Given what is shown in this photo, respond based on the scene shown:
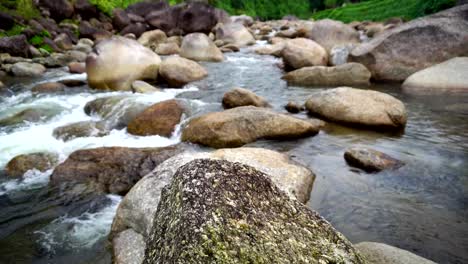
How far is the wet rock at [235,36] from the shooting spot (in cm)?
2556

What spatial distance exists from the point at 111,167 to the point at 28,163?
5.48ft

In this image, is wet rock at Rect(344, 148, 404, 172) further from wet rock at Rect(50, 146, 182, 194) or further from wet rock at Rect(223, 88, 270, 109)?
wet rock at Rect(223, 88, 270, 109)

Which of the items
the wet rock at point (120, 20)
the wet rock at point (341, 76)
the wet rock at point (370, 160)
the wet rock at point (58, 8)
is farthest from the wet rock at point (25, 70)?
the wet rock at point (120, 20)

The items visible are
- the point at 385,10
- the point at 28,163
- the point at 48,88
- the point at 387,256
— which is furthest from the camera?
the point at 385,10

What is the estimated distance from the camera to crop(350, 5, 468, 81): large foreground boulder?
11.9 meters

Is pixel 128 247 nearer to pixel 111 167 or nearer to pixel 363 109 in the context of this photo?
pixel 111 167

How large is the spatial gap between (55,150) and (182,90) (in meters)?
5.22

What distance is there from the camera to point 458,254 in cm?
379

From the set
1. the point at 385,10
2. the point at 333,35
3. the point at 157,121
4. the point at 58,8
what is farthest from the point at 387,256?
the point at 385,10

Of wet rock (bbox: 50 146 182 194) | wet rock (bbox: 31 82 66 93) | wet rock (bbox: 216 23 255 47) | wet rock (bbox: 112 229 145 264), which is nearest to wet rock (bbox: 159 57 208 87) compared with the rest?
wet rock (bbox: 31 82 66 93)

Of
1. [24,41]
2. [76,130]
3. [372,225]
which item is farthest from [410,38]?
[24,41]

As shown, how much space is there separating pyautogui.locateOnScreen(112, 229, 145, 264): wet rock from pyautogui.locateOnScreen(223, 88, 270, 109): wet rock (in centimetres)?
555

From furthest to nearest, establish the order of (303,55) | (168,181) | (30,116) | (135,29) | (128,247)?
(135,29)
(303,55)
(30,116)
(168,181)
(128,247)

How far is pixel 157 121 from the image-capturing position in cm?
807
